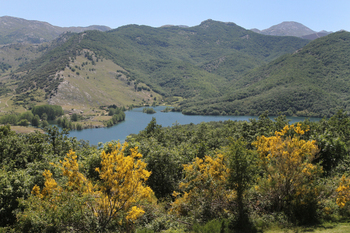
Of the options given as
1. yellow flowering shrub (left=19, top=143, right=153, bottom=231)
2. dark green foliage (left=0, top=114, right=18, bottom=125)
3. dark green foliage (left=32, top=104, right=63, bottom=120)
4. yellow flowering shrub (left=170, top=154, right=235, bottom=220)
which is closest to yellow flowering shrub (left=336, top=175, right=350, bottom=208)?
yellow flowering shrub (left=170, top=154, right=235, bottom=220)

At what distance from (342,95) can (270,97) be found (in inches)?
1921

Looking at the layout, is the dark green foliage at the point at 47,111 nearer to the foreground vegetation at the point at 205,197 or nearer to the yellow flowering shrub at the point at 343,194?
the foreground vegetation at the point at 205,197

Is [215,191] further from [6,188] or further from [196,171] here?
[6,188]

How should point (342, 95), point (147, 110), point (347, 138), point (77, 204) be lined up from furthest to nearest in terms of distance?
point (147, 110) → point (342, 95) → point (347, 138) → point (77, 204)

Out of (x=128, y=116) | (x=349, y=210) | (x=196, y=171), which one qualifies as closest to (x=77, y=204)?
(x=196, y=171)

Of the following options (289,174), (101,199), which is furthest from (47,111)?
(289,174)

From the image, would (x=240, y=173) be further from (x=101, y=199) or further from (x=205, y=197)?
(x=101, y=199)

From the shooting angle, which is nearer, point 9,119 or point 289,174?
point 289,174

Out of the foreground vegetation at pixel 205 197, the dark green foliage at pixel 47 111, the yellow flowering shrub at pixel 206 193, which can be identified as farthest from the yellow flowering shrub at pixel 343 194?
the dark green foliage at pixel 47 111

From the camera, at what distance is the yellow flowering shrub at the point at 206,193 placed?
50.9 ft

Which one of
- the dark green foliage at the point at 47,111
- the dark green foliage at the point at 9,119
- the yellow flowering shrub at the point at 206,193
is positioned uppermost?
the yellow flowering shrub at the point at 206,193

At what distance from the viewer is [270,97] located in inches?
7259

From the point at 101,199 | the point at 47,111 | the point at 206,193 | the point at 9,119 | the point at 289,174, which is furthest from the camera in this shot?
the point at 47,111

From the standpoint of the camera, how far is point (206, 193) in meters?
15.9
